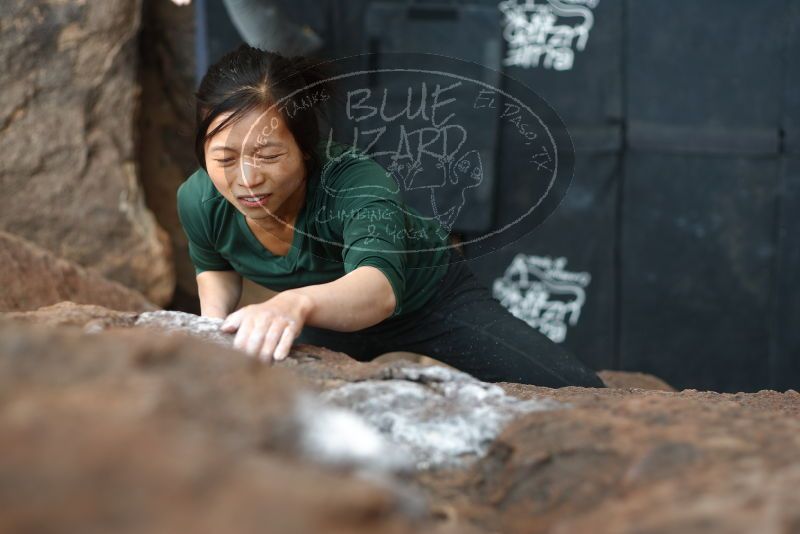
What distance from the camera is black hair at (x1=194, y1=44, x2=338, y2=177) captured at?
1677 mm

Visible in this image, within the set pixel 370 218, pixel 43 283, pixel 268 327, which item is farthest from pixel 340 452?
pixel 43 283

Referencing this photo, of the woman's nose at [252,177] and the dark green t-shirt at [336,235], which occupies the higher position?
the woman's nose at [252,177]

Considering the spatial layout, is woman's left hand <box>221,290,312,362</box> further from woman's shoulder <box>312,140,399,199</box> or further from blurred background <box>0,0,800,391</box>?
blurred background <box>0,0,800,391</box>

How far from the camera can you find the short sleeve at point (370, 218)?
1.58 metres

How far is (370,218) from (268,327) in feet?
1.23

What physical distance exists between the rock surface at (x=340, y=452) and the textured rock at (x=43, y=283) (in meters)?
1.33

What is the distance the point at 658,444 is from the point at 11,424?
570mm

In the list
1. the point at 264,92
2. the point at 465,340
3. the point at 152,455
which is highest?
the point at 264,92

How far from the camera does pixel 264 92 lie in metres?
1.68

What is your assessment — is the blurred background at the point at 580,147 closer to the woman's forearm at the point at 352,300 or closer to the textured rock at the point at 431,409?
the woman's forearm at the point at 352,300

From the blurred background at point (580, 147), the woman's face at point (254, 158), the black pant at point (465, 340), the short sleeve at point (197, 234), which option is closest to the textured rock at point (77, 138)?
the blurred background at point (580, 147)

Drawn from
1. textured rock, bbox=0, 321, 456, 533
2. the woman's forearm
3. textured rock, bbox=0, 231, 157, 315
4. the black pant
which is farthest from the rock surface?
textured rock, bbox=0, 231, 157, 315

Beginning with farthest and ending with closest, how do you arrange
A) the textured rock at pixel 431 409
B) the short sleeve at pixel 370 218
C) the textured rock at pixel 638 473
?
1. the short sleeve at pixel 370 218
2. the textured rock at pixel 431 409
3. the textured rock at pixel 638 473

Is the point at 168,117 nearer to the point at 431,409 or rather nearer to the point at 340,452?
the point at 431,409
